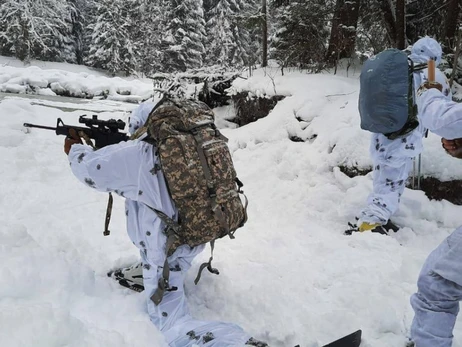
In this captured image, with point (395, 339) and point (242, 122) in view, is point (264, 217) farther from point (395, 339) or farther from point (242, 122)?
point (242, 122)

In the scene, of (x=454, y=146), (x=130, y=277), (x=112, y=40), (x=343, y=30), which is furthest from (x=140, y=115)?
(x=112, y=40)

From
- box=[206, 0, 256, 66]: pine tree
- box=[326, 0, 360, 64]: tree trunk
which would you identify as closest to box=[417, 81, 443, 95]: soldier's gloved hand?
box=[326, 0, 360, 64]: tree trunk

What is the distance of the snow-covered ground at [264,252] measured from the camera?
7.76 feet

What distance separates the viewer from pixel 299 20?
29.0 feet

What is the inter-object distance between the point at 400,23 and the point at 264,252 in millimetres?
5182

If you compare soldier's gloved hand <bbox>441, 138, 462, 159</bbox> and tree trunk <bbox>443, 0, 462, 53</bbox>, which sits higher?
tree trunk <bbox>443, 0, 462, 53</bbox>

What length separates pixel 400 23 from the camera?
659 cm

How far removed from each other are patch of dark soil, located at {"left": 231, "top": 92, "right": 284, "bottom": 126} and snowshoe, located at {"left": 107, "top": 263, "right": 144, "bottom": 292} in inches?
229

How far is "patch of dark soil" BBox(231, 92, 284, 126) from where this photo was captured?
26.9ft

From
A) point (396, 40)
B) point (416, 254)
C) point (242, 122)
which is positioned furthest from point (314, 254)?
point (242, 122)

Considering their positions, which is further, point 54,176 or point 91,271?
point 54,176

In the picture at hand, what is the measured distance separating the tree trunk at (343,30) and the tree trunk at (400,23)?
157 cm

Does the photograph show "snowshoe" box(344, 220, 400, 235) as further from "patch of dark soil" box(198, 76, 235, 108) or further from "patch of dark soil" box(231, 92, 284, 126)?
"patch of dark soil" box(198, 76, 235, 108)

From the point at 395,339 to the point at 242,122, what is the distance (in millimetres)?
6992
